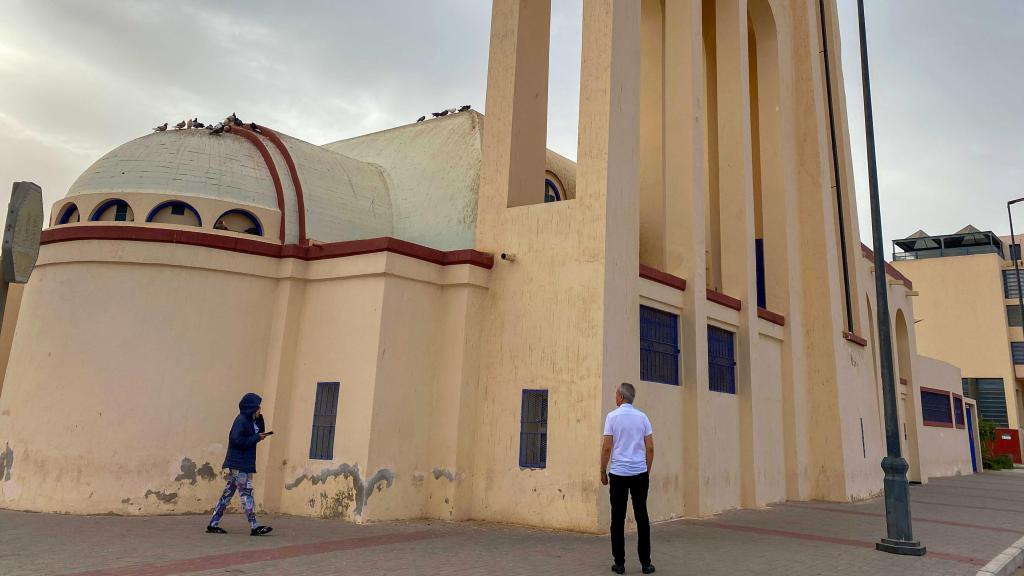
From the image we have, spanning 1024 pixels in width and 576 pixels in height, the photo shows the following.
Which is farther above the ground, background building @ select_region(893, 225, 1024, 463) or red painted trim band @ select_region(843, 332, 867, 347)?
background building @ select_region(893, 225, 1024, 463)

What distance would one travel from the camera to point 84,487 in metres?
9.70

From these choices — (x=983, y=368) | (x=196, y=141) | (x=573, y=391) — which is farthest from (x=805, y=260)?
(x=983, y=368)

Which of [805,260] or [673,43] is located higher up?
[673,43]

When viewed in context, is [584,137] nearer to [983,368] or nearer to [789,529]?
[789,529]

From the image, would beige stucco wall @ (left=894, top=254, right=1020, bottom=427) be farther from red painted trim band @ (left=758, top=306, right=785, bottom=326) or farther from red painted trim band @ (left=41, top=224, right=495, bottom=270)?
red painted trim band @ (left=41, top=224, right=495, bottom=270)

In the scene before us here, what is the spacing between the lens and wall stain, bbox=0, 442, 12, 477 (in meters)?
10.1

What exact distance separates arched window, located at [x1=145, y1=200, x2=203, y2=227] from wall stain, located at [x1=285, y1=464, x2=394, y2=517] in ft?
16.8

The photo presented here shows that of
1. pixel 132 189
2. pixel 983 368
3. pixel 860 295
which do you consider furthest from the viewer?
pixel 983 368

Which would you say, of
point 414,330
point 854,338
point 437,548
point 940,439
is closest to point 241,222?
point 414,330

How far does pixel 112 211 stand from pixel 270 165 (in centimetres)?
284

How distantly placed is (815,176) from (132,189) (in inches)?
583

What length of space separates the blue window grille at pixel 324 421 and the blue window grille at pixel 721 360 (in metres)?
6.57

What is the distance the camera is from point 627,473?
6723 millimetres

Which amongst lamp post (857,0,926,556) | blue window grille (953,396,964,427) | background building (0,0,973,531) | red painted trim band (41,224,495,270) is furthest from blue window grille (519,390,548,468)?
blue window grille (953,396,964,427)
